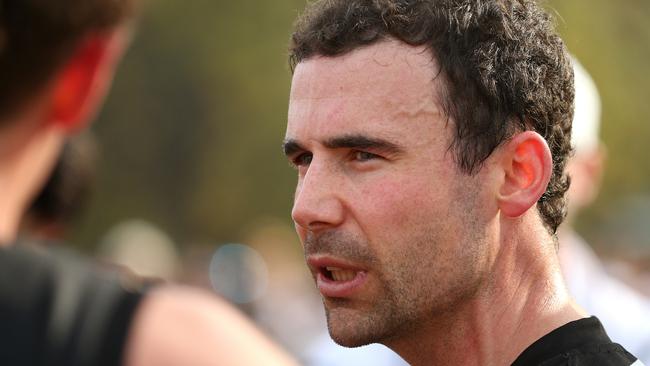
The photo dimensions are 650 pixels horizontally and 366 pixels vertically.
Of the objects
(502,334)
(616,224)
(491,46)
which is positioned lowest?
(616,224)

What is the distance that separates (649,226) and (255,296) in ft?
19.3

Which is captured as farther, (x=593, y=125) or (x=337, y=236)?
(x=593, y=125)

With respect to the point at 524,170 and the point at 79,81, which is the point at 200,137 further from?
the point at 79,81

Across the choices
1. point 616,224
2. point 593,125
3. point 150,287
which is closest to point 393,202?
point 150,287

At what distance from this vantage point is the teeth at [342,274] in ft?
10.7

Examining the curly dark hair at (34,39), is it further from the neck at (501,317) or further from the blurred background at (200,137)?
the blurred background at (200,137)

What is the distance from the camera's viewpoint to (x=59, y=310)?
236 cm

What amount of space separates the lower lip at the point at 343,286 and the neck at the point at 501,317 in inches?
7.9

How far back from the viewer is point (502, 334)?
3.27 metres

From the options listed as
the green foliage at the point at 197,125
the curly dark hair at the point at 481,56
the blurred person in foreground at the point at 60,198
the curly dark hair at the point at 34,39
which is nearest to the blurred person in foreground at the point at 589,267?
the curly dark hair at the point at 481,56

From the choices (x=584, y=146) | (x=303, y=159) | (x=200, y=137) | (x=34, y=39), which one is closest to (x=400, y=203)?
(x=303, y=159)

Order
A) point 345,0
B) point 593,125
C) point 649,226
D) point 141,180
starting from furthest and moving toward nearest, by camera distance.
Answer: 1. point 141,180
2. point 649,226
3. point 593,125
4. point 345,0

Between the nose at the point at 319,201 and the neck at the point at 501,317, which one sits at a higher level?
the nose at the point at 319,201

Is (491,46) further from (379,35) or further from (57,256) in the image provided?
(57,256)
